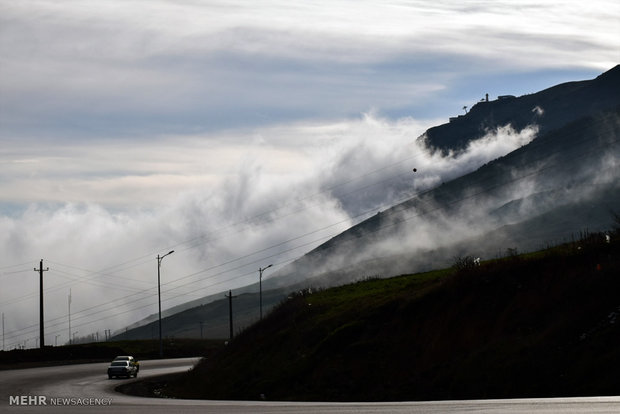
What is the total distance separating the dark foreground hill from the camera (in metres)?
36.4

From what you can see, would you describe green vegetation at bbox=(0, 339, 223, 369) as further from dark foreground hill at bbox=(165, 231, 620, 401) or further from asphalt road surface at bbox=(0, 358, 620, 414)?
dark foreground hill at bbox=(165, 231, 620, 401)

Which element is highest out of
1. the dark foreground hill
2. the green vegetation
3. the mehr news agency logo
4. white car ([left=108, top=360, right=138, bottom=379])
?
the dark foreground hill

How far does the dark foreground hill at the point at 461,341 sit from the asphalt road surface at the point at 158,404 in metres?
6.74

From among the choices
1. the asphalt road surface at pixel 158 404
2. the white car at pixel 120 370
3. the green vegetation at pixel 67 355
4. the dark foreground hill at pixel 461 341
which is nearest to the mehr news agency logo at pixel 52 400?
the asphalt road surface at pixel 158 404

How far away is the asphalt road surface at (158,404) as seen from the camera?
2341 centimetres

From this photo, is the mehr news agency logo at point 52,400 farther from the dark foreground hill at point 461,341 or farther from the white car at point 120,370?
the white car at point 120,370

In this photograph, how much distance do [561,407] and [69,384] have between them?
40.2 m

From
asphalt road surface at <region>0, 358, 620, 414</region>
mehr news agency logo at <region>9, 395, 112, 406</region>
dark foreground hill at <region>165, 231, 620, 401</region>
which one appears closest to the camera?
asphalt road surface at <region>0, 358, 620, 414</region>

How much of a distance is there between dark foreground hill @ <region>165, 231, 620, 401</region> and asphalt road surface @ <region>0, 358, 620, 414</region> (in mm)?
6743

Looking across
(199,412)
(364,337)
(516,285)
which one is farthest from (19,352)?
(199,412)

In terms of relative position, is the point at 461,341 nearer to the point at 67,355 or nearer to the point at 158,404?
the point at 158,404

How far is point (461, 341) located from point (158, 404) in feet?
54.1

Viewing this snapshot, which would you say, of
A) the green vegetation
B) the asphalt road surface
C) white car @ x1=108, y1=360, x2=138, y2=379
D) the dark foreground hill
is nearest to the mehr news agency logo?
the asphalt road surface

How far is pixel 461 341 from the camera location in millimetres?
43500
